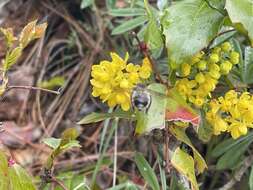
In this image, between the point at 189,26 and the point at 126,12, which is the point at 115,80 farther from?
the point at 126,12

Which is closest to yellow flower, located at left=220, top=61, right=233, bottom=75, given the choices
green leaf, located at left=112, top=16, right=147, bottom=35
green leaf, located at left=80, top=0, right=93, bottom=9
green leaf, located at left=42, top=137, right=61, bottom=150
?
green leaf, located at left=42, top=137, right=61, bottom=150

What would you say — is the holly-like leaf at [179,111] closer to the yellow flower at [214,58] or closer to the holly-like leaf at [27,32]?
the yellow flower at [214,58]

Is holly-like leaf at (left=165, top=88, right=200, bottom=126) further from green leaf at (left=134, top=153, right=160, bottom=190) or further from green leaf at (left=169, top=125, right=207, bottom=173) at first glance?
green leaf at (left=134, top=153, right=160, bottom=190)

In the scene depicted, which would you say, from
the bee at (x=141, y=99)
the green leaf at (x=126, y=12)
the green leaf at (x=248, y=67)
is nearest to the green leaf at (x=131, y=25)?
the green leaf at (x=126, y=12)

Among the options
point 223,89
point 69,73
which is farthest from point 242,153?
point 69,73

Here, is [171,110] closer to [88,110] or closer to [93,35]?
[88,110]

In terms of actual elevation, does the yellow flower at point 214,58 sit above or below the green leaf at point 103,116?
above

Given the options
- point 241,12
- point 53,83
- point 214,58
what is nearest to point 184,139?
point 214,58
